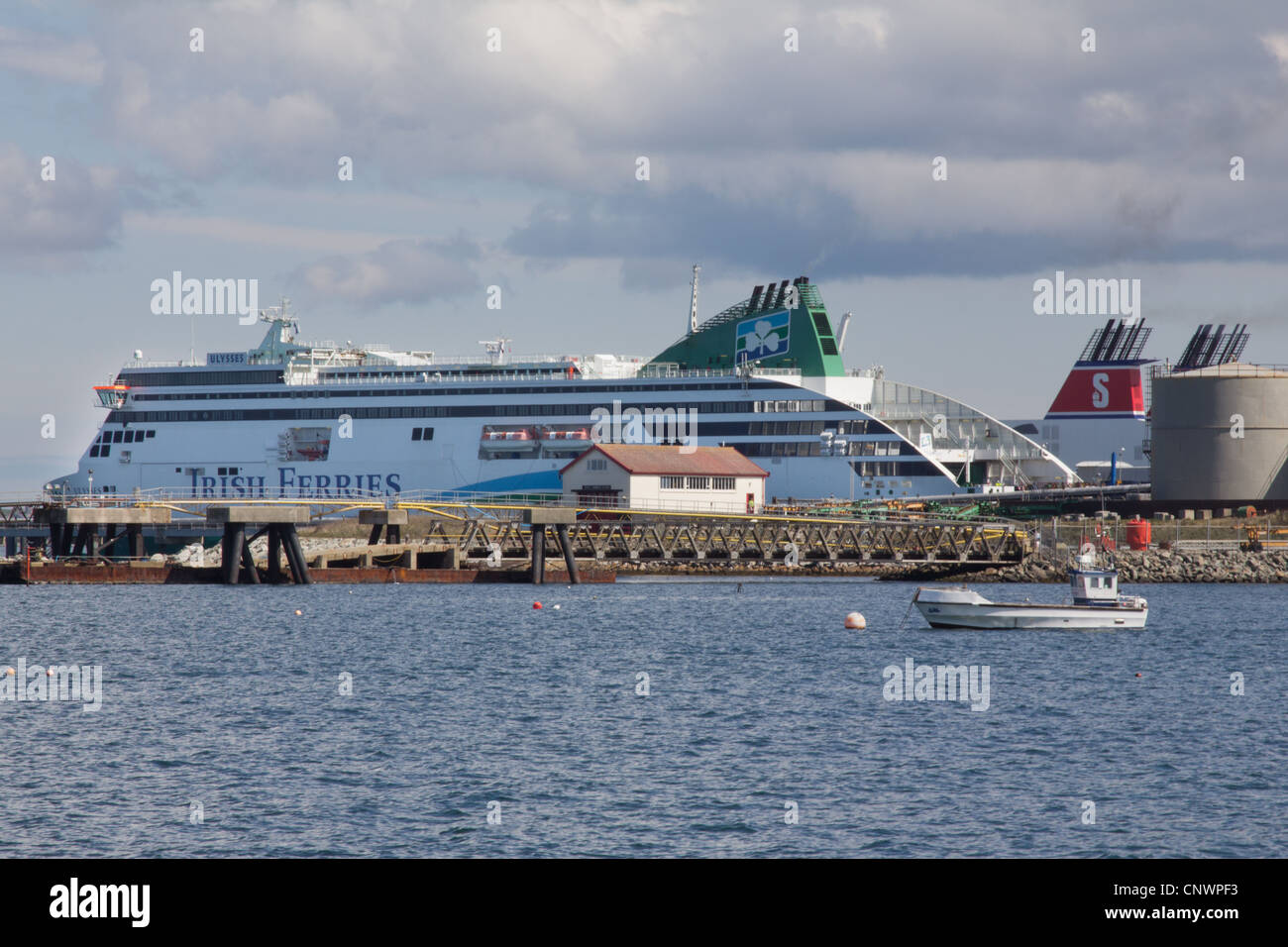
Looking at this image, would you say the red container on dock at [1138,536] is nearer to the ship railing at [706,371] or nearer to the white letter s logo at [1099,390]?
the ship railing at [706,371]

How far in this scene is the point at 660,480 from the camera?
290ft

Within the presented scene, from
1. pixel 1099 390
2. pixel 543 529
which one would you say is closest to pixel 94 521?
pixel 543 529

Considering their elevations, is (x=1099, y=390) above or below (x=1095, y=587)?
above

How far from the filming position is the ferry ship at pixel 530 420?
340 ft

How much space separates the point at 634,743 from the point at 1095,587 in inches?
1105

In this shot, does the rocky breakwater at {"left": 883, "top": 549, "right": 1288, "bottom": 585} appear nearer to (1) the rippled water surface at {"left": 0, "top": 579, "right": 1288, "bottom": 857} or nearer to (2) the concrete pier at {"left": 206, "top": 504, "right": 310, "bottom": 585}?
(1) the rippled water surface at {"left": 0, "top": 579, "right": 1288, "bottom": 857}

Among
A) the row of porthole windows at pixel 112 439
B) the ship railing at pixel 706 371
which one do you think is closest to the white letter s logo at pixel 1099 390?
the ship railing at pixel 706 371

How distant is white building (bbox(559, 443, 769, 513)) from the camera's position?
8719 cm

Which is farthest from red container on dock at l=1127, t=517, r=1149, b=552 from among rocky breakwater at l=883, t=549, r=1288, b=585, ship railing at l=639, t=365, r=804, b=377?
ship railing at l=639, t=365, r=804, b=377

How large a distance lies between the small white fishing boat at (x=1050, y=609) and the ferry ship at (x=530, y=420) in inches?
1834

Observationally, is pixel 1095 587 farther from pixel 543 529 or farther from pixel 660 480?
pixel 660 480

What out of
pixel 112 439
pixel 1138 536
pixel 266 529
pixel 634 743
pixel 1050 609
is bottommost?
pixel 634 743

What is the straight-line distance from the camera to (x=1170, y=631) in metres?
53.4
